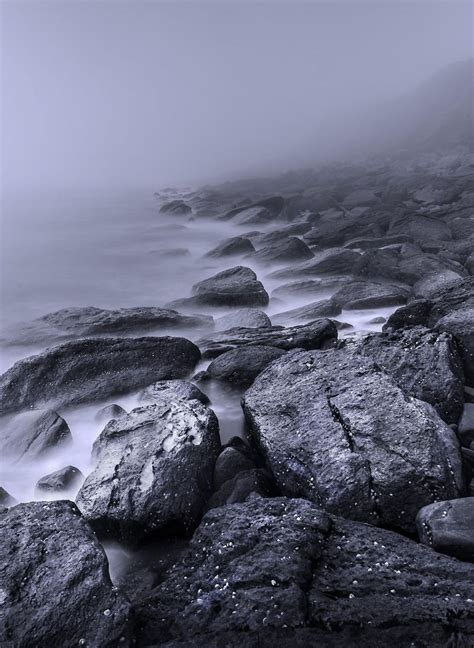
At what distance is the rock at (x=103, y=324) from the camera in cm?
626

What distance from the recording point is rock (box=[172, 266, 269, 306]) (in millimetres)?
7098

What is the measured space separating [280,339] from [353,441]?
73.0 inches

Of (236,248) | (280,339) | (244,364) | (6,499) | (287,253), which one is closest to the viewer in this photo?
(6,499)

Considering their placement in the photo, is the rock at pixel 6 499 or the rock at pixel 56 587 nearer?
the rock at pixel 56 587

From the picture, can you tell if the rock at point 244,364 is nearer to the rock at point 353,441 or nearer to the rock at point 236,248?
the rock at point 353,441

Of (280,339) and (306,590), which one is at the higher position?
(280,339)

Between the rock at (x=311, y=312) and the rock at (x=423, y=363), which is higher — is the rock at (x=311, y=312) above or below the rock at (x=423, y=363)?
below

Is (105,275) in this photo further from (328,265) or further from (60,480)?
(60,480)

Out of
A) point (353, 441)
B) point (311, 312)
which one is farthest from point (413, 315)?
point (353, 441)

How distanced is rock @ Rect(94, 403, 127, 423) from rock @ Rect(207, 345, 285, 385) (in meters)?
0.85

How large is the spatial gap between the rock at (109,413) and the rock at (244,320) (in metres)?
2.03

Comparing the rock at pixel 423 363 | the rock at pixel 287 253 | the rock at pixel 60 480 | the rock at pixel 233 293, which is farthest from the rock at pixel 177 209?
the rock at pixel 60 480

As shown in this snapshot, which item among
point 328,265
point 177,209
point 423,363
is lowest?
point 328,265

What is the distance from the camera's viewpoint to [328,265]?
8172mm
